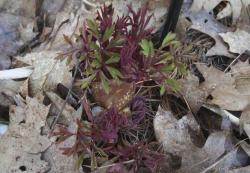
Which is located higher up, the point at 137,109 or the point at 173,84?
the point at 173,84

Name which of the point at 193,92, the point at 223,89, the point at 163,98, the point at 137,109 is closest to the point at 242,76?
the point at 223,89

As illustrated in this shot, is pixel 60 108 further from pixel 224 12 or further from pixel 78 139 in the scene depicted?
pixel 224 12

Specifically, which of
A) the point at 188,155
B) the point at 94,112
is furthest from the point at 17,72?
the point at 188,155

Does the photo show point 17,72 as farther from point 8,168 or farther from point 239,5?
point 239,5

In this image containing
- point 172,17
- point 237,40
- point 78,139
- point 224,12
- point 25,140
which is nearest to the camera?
point 78,139

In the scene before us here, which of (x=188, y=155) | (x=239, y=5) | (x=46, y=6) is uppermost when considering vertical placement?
(x=239, y=5)

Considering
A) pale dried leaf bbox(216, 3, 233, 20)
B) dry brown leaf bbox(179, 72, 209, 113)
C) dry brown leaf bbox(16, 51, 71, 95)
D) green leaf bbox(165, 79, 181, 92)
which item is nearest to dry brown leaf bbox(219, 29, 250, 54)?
pale dried leaf bbox(216, 3, 233, 20)

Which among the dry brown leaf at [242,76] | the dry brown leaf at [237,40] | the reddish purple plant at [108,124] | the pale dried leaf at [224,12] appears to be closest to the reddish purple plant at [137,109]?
the reddish purple plant at [108,124]
